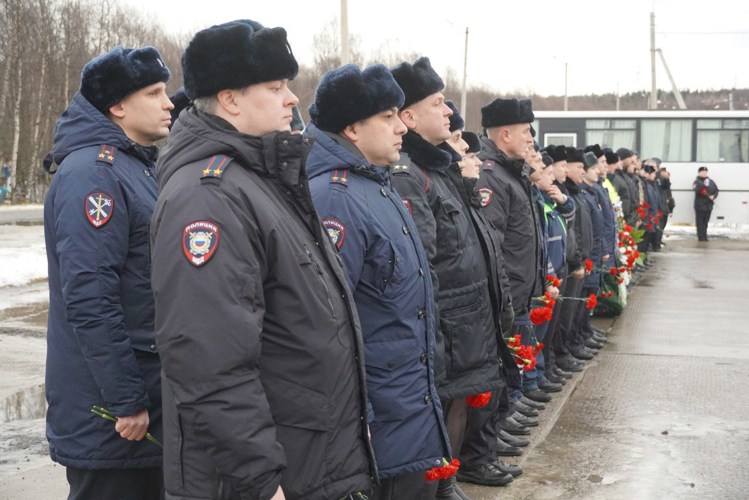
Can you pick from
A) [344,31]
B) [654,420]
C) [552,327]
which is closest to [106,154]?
[654,420]

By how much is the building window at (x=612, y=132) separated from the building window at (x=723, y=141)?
1.77 metres

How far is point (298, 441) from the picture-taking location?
92.4 inches

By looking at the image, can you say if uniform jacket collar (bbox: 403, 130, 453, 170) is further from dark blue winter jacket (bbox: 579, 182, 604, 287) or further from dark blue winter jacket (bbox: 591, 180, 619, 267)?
dark blue winter jacket (bbox: 591, 180, 619, 267)

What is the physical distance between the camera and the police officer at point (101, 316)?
289 centimetres

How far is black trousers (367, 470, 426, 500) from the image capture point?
10.6 feet

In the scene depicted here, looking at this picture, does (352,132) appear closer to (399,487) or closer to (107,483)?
(399,487)

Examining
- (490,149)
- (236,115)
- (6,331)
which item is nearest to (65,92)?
(6,331)

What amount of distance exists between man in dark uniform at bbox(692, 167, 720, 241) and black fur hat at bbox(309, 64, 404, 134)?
20302 mm

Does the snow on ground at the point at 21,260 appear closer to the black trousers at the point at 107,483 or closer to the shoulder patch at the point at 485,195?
the shoulder patch at the point at 485,195

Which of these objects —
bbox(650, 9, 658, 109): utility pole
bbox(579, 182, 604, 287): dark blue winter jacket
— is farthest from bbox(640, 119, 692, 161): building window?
bbox(579, 182, 604, 287): dark blue winter jacket

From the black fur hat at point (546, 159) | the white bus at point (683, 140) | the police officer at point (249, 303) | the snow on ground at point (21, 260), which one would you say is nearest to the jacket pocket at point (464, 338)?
the police officer at point (249, 303)

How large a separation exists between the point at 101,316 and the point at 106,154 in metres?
0.60

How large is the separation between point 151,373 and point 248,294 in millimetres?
989

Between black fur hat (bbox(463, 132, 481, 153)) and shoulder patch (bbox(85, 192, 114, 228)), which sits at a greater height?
black fur hat (bbox(463, 132, 481, 153))
